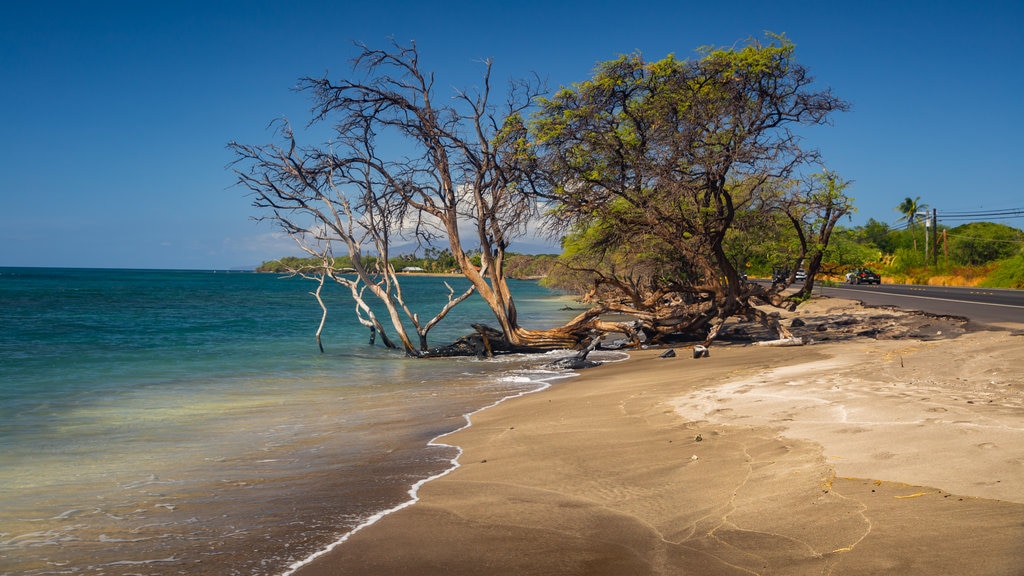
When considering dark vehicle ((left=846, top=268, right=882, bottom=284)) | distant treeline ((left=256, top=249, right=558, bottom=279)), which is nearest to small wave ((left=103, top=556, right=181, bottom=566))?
distant treeline ((left=256, top=249, right=558, bottom=279))

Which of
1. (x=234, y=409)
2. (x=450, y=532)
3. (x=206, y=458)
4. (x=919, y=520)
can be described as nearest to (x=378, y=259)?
(x=234, y=409)

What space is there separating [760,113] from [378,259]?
10.6m

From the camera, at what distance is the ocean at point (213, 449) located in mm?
4625

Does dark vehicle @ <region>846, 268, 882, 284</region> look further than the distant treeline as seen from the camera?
Yes

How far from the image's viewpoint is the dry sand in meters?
3.68

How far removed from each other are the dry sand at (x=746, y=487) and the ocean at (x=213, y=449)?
70 centimetres

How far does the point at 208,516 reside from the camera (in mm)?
5238

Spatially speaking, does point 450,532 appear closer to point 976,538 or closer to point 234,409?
point 976,538

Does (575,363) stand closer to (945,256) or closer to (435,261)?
(435,261)

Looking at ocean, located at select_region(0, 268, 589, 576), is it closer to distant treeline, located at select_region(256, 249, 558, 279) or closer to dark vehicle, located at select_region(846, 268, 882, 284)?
distant treeline, located at select_region(256, 249, 558, 279)

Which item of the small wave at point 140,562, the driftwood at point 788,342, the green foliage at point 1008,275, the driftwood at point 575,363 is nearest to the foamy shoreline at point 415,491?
the small wave at point 140,562

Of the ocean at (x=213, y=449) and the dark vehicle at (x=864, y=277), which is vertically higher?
the dark vehicle at (x=864, y=277)

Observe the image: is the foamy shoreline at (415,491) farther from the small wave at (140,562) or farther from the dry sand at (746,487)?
the small wave at (140,562)

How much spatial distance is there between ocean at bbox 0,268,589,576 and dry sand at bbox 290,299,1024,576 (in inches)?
27.6
